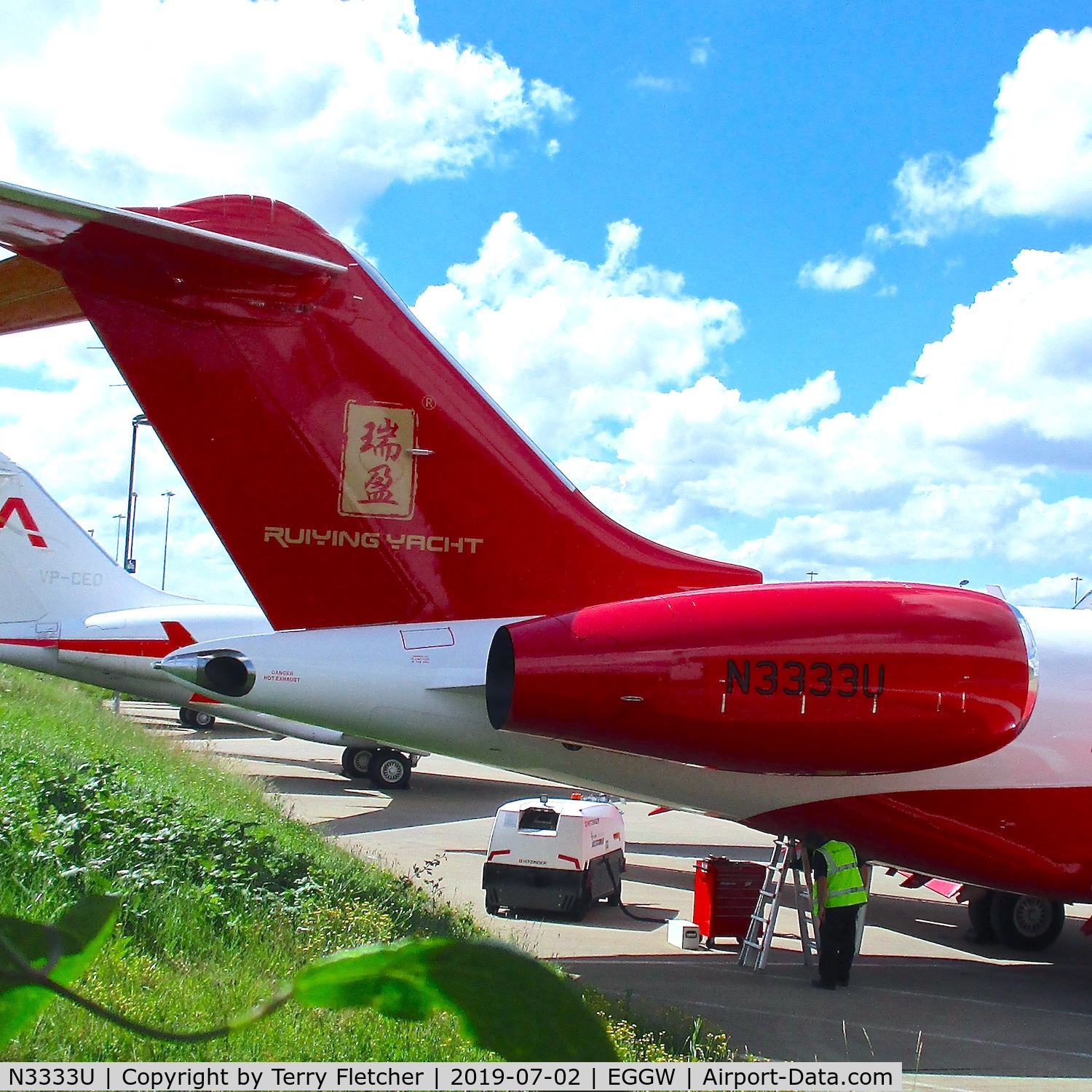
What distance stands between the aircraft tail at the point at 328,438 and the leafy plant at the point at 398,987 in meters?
6.70

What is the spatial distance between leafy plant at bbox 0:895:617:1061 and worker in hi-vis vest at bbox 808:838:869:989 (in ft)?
27.0

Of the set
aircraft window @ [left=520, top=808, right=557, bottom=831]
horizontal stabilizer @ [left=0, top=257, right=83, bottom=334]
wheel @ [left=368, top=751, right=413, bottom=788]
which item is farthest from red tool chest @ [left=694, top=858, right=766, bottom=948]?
wheel @ [left=368, top=751, right=413, bottom=788]

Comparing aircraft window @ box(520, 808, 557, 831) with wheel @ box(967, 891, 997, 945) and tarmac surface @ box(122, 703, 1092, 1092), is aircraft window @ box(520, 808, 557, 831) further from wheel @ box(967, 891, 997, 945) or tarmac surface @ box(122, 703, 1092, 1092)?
Answer: wheel @ box(967, 891, 997, 945)

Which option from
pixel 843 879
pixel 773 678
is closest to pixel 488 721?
pixel 773 678

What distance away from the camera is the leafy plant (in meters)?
0.56

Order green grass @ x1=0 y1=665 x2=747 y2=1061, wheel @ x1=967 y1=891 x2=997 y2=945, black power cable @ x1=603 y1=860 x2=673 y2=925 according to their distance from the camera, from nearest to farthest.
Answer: green grass @ x1=0 y1=665 x2=747 y2=1061
wheel @ x1=967 y1=891 x2=997 y2=945
black power cable @ x1=603 y1=860 x2=673 y2=925

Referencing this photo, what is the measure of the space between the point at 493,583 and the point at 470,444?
1.04 metres

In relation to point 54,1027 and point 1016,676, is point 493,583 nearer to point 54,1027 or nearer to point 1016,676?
point 1016,676

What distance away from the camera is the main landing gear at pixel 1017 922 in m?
10.5

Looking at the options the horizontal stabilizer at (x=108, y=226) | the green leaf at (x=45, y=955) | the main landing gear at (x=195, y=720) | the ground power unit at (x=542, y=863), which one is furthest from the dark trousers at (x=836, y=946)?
the main landing gear at (x=195, y=720)

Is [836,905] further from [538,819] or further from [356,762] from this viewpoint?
[356,762]

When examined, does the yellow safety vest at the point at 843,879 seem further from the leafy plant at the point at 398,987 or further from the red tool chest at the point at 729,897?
the leafy plant at the point at 398,987

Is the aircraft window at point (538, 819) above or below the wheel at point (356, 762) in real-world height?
above

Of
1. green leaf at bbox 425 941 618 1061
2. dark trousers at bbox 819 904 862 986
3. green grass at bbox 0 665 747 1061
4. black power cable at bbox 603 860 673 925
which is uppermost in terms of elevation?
green leaf at bbox 425 941 618 1061
